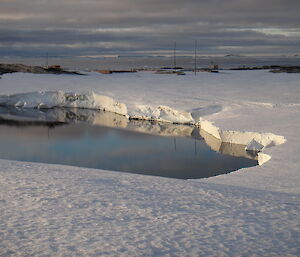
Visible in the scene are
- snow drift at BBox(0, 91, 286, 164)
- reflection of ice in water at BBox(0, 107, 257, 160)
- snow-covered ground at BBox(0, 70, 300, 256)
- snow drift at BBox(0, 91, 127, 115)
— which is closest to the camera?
snow-covered ground at BBox(0, 70, 300, 256)

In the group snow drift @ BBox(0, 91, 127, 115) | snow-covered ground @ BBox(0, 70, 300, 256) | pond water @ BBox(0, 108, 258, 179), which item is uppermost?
snow-covered ground @ BBox(0, 70, 300, 256)

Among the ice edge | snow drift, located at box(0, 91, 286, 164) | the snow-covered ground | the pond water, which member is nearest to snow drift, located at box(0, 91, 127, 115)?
snow drift, located at box(0, 91, 286, 164)

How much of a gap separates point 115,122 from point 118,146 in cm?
→ 466

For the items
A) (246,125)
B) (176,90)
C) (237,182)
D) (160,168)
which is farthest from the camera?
(176,90)

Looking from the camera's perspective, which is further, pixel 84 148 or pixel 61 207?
pixel 84 148

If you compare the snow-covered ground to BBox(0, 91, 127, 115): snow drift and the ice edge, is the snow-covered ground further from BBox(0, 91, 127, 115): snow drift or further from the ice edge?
BBox(0, 91, 127, 115): snow drift

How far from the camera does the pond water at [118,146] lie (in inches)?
383

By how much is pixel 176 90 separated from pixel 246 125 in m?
6.85

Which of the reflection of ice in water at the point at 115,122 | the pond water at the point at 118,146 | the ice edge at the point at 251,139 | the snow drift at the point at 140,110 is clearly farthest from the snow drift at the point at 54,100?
the ice edge at the point at 251,139

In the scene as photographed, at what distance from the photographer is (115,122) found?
16844mm

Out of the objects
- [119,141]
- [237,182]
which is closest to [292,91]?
[119,141]

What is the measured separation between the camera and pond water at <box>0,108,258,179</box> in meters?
9.72

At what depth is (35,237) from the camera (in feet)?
10.7

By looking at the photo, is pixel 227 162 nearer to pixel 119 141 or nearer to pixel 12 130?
pixel 119 141
